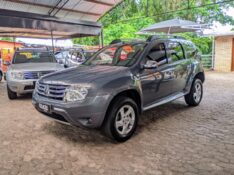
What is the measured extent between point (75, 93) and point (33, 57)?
5127mm

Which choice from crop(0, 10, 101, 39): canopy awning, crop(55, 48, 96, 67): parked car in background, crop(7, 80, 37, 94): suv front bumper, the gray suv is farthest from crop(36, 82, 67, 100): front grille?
crop(55, 48, 96, 67): parked car in background

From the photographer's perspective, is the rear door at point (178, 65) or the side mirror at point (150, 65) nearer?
the side mirror at point (150, 65)

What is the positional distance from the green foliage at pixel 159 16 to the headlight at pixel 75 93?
54.2ft

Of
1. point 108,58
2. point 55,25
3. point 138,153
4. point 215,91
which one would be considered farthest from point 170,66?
point 55,25

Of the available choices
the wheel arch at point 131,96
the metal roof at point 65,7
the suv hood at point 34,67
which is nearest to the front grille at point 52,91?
the wheel arch at point 131,96

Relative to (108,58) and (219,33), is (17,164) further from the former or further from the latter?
(219,33)

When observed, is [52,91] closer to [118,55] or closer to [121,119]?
[121,119]

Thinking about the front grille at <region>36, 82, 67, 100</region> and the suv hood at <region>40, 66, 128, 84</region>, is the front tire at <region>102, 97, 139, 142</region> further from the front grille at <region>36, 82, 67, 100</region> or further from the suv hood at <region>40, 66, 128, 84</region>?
the front grille at <region>36, 82, 67, 100</region>

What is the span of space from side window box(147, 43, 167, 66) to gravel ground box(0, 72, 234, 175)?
4.07ft

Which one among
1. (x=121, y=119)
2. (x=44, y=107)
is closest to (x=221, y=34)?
(x=121, y=119)

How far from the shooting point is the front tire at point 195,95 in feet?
18.7

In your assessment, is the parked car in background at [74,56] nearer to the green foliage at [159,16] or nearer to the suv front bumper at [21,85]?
the suv front bumper at [21,85]

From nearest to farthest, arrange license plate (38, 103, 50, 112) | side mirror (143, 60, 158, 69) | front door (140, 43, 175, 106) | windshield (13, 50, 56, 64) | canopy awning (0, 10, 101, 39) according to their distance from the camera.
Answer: license plate (38, 103, 50, 112) → side mirror (143, 60, 158, 69) → front door (140, 43, 175, 106) → windshield (13, 50, 56, 64) → canopy awning (0, 10, 101, 39)

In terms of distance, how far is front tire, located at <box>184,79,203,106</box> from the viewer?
18.7 feet
